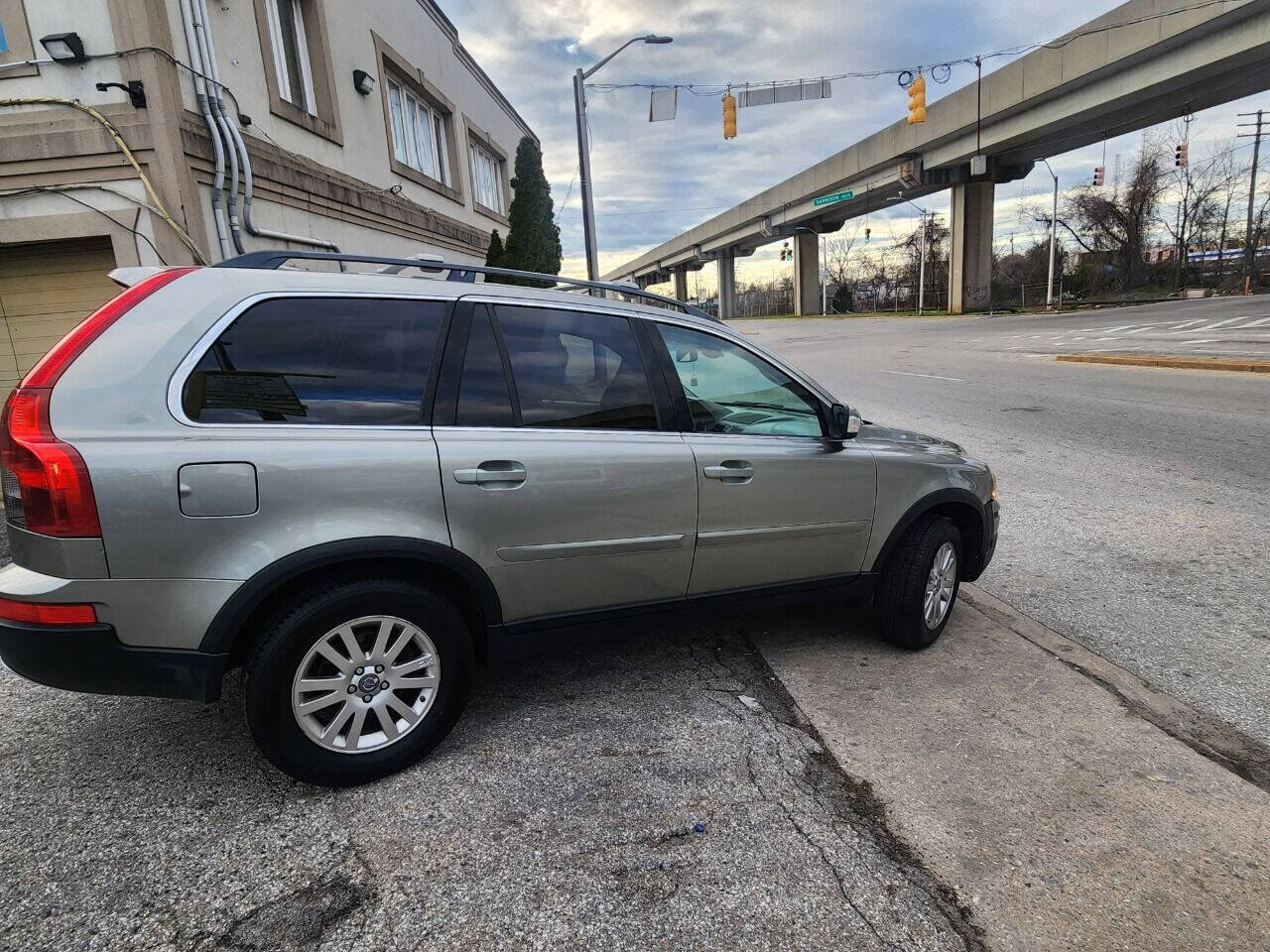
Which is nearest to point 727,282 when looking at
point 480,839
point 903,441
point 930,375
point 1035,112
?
point 1035,112

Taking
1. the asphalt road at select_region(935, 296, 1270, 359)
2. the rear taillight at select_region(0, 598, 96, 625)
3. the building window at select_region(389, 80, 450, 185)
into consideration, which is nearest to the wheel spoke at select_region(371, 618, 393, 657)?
the rear taillight at select_region(0, 598, 96, 625)

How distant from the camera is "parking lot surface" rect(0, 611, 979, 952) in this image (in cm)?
206

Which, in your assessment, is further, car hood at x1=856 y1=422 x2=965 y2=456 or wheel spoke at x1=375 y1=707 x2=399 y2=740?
car hood at x1=856 y1=422 x2=965 y2=456

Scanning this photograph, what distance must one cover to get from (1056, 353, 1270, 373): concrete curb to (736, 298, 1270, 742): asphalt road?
455 millimetres

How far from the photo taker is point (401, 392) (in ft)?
8.93

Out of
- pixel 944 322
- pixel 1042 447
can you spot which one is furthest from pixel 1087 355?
pixel 944 322

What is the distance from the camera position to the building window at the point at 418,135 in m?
12.6

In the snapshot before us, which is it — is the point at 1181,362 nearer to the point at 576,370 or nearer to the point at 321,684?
the point at 576,370

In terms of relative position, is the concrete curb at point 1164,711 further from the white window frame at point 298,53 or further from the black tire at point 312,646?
the white window frame at point 298,53

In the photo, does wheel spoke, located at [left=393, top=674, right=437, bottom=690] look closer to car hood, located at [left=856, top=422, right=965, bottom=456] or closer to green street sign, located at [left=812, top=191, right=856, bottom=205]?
car hood, located at [left=856, top=422, right=965, bottom=456]

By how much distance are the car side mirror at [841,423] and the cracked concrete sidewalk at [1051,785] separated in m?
1.12

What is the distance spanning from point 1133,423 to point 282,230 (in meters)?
10.7

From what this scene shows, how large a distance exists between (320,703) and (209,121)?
712 cm

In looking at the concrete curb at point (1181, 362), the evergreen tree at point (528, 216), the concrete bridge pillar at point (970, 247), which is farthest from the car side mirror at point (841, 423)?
the concrete bridge pillar at point (970, 247)
